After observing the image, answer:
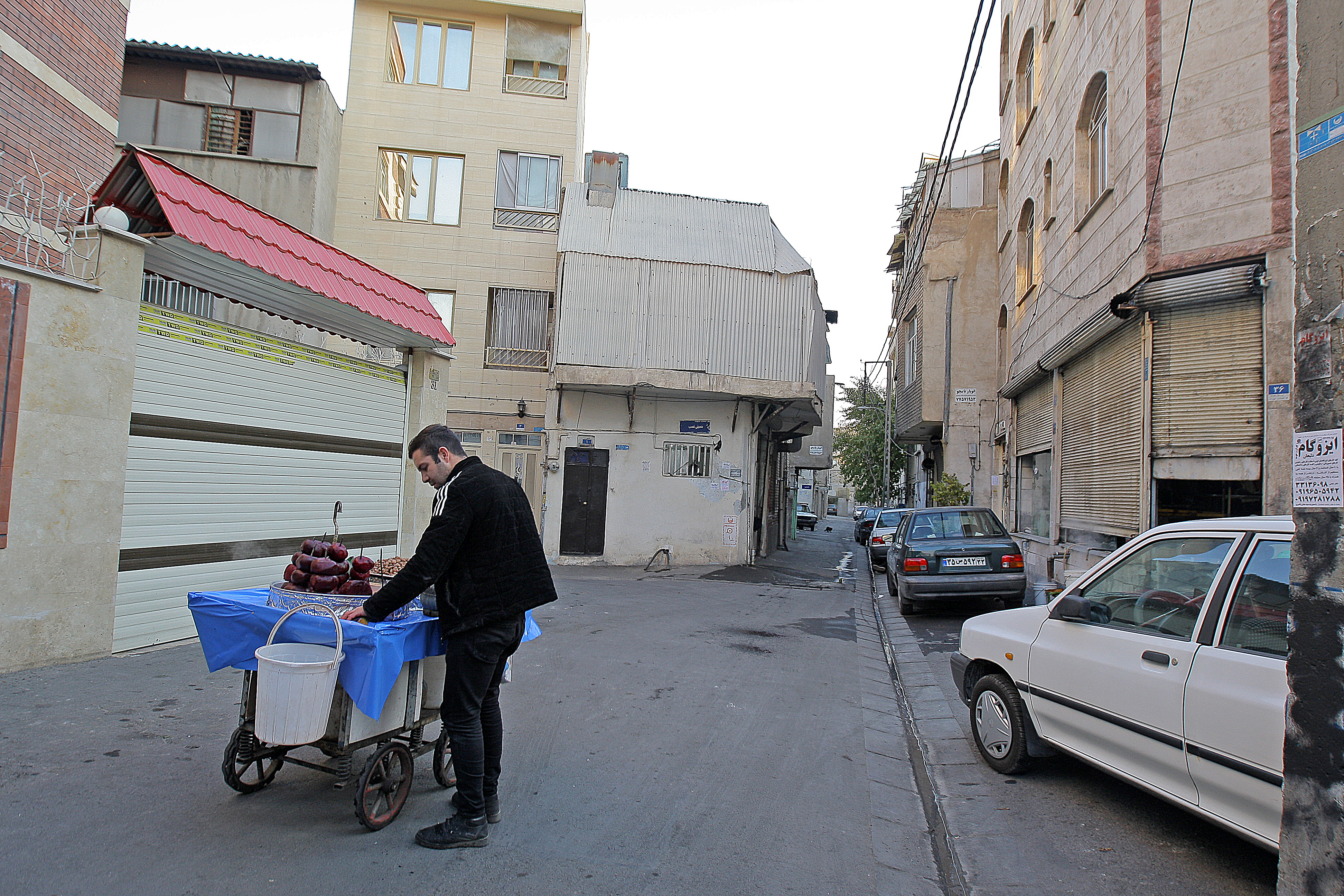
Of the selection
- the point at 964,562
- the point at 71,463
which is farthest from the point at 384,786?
the point at 964,562

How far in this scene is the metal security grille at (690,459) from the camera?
58.9 ft

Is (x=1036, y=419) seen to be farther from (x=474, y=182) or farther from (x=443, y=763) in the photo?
(x=443, y=763)

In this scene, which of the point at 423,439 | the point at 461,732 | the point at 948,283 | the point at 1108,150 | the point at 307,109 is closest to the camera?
the point at 461,732

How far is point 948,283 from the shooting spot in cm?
2272

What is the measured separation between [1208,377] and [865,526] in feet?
84.5

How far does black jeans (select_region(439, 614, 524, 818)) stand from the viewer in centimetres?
359

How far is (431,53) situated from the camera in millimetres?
20328

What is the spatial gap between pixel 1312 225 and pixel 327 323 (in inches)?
369

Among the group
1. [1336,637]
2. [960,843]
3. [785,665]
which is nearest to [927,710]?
[785,665]

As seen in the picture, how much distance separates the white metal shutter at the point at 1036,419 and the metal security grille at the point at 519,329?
10994 millimetres

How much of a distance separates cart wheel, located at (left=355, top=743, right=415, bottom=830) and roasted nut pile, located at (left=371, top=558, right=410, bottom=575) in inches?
37.8

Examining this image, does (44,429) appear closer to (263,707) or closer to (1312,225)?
(263,707)

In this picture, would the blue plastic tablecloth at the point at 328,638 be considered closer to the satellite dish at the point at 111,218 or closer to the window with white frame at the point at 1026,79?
the satellite dish at the point at 111,218

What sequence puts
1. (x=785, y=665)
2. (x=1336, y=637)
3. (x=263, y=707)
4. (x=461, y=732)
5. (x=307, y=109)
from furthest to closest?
(x=307, y=109)
(x=785, y=665)
(x=461, y=732)
(x=263, y=707)
(x=1336, y=637)
